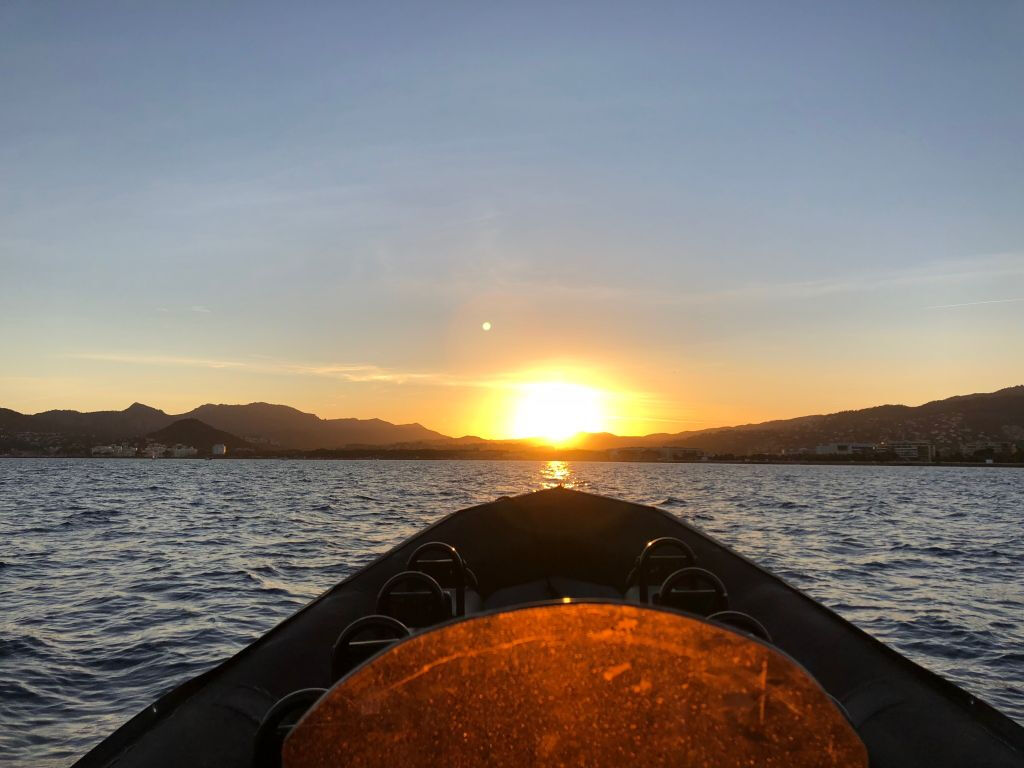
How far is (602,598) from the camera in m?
3.38

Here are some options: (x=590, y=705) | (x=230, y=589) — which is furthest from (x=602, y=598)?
(x=230, y=589)

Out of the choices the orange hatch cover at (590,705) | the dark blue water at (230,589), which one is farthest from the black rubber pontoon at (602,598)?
the dark blue water at (230,589)

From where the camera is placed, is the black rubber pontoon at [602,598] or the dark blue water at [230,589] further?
the dark blue water at [230,589]

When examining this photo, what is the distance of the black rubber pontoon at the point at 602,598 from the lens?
380cm

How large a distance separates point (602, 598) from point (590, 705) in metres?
1.23

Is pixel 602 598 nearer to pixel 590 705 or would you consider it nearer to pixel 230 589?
pixel 590 705

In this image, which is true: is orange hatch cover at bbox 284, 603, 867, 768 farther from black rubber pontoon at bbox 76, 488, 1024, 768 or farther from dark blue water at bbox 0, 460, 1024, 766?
dark blue water at bbox 0, 460, 1024, 766

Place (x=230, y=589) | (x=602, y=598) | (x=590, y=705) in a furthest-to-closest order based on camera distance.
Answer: (x=230, y=589) < (x=602, y=598) < (x=590, y=705)

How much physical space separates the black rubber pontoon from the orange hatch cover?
5.20ft

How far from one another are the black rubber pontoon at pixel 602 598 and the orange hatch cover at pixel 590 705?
1585 mm

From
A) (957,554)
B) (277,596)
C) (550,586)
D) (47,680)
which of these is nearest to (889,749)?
(550,586)

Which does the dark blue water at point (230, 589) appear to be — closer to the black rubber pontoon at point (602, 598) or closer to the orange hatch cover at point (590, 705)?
the black rubber pontoon at point (602, 598)

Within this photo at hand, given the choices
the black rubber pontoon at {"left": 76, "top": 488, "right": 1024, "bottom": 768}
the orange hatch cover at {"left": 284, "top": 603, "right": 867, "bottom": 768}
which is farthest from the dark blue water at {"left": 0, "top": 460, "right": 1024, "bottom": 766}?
the orange hatch cover at {"left": 284, "top": 603, "right": 867, "bottom": 768}

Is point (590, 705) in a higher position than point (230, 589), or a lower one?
higher
